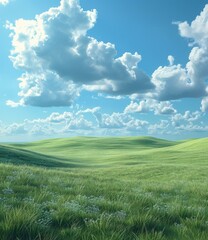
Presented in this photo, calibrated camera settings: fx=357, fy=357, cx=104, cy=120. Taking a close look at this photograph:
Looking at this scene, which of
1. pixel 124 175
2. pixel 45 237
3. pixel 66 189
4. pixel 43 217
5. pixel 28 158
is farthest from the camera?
pixel 28 158

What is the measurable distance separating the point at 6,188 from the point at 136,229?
4.14 meters

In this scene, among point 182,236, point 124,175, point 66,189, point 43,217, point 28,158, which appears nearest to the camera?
point 182,236

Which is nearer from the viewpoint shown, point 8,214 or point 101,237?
point 101,237

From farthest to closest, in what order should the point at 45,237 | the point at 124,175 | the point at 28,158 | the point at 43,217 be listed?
the point at 28,158 < the point at 124,175 < the point at 43,217 < the point at 45,237

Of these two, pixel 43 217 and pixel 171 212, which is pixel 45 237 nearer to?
pixel 43 217

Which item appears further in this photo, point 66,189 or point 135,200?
point 66,189

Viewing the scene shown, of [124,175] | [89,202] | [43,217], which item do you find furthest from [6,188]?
[124,175]

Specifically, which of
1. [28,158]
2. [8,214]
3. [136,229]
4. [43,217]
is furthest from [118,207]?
[28,158]

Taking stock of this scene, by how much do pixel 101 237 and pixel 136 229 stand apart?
1.09 m

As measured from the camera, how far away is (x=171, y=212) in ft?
26.2

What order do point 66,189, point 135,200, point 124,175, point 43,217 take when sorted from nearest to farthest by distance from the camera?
1. point 43,217
2. point 135,200
3. point 66,189
4. point 124,175

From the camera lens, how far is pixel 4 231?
18.1 feet

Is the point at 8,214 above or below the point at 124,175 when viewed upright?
above

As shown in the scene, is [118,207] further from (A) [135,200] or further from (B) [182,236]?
(B) [182,236]
